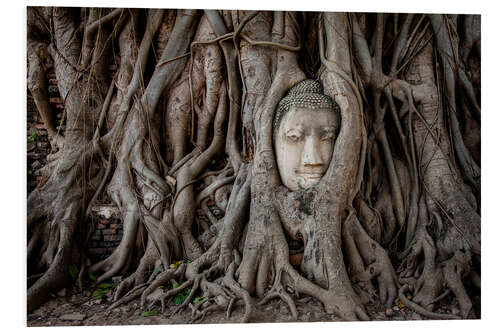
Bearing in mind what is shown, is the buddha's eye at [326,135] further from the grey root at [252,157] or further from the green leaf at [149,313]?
the green leaf at [149,313]

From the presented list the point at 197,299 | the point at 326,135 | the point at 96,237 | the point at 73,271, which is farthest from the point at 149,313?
the point at 326,135

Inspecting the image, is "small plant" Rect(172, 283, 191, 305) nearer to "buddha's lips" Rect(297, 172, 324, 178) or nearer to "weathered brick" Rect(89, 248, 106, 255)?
"weathered brick" Rect(89, 248, 106, 255)

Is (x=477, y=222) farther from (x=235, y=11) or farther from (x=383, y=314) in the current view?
(x=235, y=11)

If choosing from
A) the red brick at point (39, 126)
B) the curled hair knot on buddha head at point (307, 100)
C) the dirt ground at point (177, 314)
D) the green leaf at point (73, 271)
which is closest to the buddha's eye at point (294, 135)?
the curled hair knot on buddha head at point (307, 100)

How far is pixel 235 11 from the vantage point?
3691mm

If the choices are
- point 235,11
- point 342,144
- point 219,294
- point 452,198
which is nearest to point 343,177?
point 342,144

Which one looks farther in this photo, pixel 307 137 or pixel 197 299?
pixel 307 137

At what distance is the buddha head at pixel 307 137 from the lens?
3.34 meters

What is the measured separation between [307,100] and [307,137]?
308mm

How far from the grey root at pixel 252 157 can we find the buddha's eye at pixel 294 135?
22 centimetres

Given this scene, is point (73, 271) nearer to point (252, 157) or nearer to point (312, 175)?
point (252, 157)

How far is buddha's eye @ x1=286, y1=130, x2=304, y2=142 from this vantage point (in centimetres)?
334

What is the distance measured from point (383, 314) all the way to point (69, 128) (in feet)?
10.6

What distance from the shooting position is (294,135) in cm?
335
